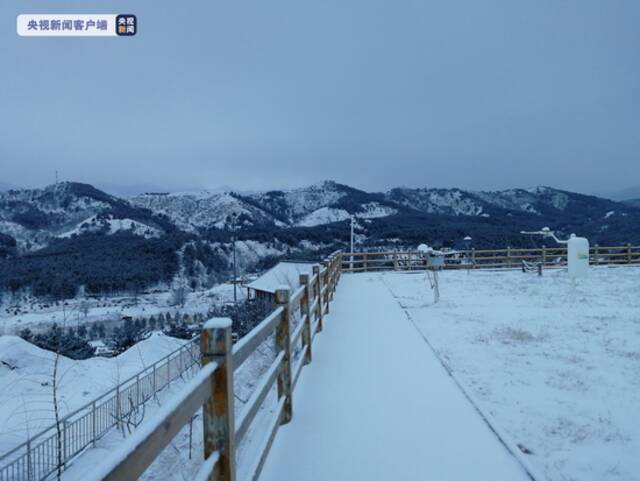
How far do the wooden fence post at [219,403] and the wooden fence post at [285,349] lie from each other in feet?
5.01

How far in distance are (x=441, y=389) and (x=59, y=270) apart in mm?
82936

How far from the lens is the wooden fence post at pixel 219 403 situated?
162cm

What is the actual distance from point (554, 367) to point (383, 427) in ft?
8.63

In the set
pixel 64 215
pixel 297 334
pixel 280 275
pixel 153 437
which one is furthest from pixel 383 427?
pixel 64 215

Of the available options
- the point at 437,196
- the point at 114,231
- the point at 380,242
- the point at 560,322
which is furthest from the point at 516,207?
the point at 560,322

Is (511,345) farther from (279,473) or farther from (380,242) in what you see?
(380,242)

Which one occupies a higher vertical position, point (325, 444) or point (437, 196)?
point (437, 196)

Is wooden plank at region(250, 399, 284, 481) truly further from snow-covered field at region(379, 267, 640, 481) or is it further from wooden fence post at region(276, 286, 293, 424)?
snow-covered field at region(379, 267, 640, 481)

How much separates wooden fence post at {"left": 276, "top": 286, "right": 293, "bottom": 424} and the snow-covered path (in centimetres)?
13

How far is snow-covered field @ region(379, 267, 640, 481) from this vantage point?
9.34ft

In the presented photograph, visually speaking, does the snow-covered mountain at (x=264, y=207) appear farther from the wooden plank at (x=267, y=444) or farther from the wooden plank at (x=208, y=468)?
the wooden plank at (x=208, y=468)

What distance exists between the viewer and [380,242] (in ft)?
240

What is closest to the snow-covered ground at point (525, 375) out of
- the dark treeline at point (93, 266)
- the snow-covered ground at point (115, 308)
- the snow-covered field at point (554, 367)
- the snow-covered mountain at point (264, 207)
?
the snow-covered field at point (554, 367)

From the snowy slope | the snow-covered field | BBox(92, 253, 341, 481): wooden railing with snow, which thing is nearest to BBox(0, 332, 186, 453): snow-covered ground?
the snow-covered field
